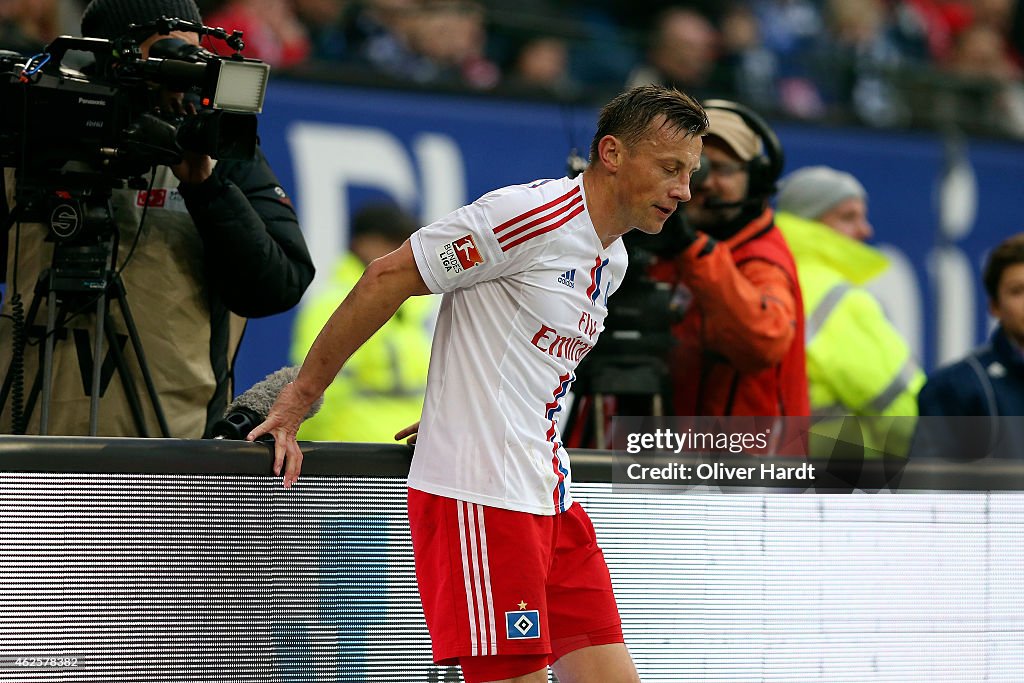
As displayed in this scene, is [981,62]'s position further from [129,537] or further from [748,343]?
[129,537]

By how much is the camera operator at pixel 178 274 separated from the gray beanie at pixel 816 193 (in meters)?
2.56

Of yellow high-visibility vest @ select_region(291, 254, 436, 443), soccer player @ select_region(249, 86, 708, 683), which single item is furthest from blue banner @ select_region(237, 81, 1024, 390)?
soccer player @ select_region(249, 86, 708, 683)

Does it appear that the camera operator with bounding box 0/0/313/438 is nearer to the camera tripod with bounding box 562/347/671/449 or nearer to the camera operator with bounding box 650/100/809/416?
the camera tripod with bounding box 562/347/671/449

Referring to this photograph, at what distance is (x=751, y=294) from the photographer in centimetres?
427

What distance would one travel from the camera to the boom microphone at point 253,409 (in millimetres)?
3080

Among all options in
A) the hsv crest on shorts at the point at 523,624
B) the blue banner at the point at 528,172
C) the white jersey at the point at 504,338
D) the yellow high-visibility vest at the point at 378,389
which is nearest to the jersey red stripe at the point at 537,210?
the white jersey at the point at 504,338

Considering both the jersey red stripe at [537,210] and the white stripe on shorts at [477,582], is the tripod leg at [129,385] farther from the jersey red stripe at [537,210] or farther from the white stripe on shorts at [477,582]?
the jersey red stripe at [537,210]

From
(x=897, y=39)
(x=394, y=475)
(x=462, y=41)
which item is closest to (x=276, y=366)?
(x=462, y=41)

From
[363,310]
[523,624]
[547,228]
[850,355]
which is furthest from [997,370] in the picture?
[363,310]

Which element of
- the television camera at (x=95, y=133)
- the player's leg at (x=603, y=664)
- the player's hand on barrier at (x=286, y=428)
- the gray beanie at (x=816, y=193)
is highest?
the gray beanie at (x=816, y=193)

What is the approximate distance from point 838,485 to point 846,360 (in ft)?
4.90

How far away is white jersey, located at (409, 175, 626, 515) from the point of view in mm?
2775

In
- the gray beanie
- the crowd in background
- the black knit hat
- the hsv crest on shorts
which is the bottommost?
the hsv crest on shorts

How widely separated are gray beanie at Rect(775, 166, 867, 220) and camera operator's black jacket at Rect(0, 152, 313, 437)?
2.57 m
